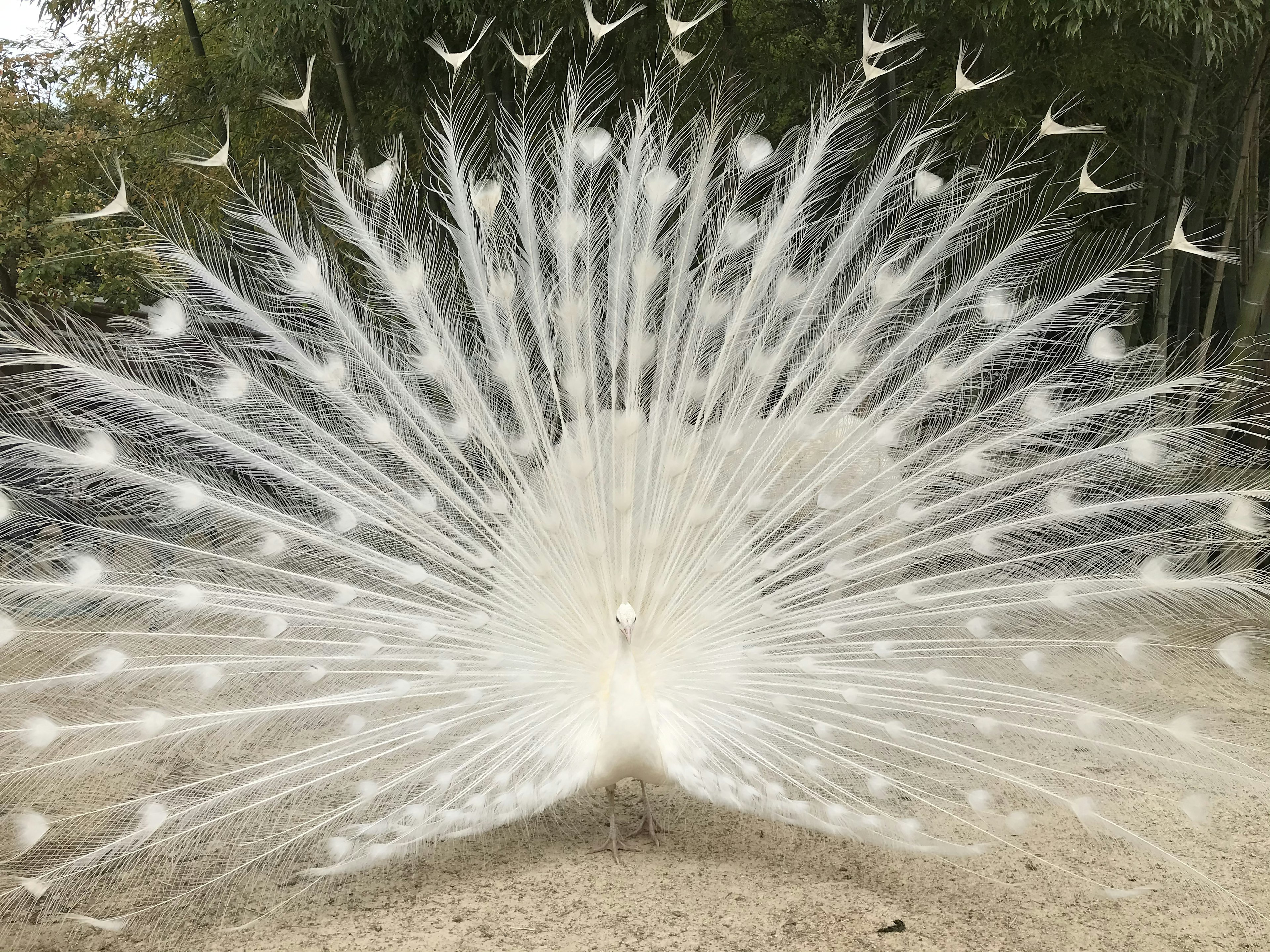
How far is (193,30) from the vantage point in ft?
20.3

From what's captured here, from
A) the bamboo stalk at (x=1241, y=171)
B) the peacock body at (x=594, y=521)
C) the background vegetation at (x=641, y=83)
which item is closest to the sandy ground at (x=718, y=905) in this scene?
the peacock body at (x=594, y=521)

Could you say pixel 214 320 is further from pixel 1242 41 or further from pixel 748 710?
pixel 1242 41

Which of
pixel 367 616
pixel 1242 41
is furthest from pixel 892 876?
pixel 1242 41

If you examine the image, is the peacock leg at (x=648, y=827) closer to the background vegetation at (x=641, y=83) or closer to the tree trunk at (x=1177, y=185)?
the background vegetation at (x=641, y=83)

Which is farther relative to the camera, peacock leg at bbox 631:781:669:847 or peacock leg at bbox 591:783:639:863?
peacock leg at bbox 631:781:669:847

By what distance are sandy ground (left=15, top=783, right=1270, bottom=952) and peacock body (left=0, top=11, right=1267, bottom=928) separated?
136 millimetres

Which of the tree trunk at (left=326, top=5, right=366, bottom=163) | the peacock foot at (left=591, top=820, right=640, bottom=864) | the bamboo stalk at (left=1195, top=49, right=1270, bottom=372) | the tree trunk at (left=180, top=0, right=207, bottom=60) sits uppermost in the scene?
the tree trunk at (left=180, top=0, right=207, bottom=60)

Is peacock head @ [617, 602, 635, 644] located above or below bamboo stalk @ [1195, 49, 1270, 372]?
below

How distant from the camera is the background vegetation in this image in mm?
5340

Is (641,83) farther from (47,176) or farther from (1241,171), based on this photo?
(47,176)

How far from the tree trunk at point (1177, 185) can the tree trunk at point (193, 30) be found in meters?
5.39

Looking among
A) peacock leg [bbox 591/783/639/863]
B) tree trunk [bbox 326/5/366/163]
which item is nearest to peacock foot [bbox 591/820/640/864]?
peacock leg [bbox 591/783/639/863]

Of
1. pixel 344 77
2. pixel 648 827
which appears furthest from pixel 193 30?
pixel 648 827

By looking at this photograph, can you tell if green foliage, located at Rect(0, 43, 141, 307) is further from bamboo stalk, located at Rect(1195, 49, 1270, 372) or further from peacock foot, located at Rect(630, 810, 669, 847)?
bamboo stalk, located at Rect(1195, 49, 1270, 372)
